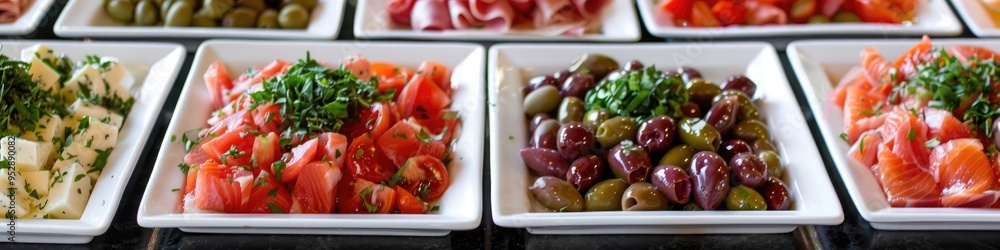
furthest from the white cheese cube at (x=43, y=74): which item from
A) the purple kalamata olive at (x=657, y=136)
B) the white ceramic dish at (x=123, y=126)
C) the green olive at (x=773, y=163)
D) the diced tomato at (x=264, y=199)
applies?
the green olive at (x=773, y=163)

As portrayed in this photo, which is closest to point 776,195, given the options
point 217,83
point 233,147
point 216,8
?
point 233,147

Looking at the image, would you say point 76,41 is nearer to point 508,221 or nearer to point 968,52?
point 508,221

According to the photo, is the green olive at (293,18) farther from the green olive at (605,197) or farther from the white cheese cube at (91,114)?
the green olive at (605,197)

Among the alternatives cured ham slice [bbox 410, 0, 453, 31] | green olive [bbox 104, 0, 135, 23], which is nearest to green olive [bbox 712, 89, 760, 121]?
cured ham slice [bbox 410, 0, 453, 31]

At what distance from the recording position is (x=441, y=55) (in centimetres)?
190

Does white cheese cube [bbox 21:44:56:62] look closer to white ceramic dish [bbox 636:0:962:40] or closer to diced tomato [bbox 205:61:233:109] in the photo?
diced tomato [bbox 205:61:233:109]

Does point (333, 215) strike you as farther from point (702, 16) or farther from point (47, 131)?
point (702, 16)

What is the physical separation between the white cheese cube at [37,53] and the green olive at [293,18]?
55cm

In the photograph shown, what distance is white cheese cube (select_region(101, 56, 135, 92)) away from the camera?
1.72 metres

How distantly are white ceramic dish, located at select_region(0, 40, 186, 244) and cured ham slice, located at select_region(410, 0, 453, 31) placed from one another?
1.95 feet

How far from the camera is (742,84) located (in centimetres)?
174

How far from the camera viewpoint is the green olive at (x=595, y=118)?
156 cm

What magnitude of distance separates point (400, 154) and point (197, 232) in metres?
0.38

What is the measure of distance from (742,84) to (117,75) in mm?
1334
